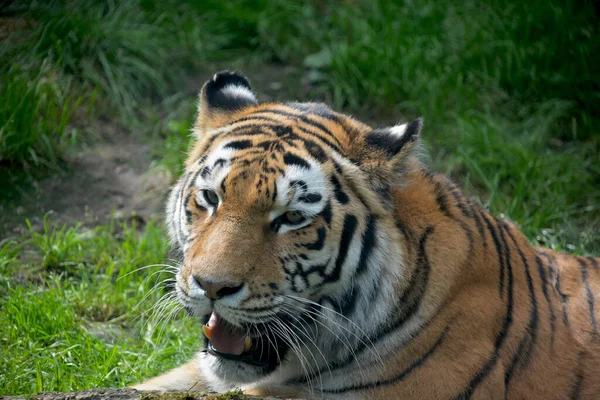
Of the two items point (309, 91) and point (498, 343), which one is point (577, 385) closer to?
point (498, 343)

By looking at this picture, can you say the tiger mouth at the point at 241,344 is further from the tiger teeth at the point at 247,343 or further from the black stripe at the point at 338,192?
the black stripe at the point at 338,192

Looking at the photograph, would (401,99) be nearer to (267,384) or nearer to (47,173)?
(47,173)

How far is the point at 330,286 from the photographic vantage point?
3.23 meters

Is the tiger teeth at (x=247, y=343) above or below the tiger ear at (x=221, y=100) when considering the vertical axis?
below

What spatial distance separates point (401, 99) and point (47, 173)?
125 inches

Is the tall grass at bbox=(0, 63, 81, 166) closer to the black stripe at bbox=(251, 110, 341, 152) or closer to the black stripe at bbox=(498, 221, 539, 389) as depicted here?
the black stripe at bbox=(251, 110, 341, 152)

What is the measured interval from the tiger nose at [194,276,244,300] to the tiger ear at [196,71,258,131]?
975mm

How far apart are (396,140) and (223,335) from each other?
1082 mm

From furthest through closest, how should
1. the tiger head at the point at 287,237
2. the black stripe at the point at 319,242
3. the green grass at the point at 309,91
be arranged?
the green grass at the point at 309,91 < the black stripe at the point at 319,242 < the tiger head at the point at 287,237

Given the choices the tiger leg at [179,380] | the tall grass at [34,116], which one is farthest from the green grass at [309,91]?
the tiger leg at [179,380]

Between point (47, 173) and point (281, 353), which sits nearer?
point (281, 353)

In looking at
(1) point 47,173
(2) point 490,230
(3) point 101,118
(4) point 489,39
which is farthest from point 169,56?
(2) point 490,230

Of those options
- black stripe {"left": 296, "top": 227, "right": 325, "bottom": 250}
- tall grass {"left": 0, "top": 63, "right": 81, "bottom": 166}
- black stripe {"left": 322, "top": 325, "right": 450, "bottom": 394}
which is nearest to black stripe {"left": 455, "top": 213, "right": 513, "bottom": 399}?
black stripe {"left": 322, "top": 325, "right": 450, "bottom": 394}

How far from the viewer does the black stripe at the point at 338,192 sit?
10.5 ft
